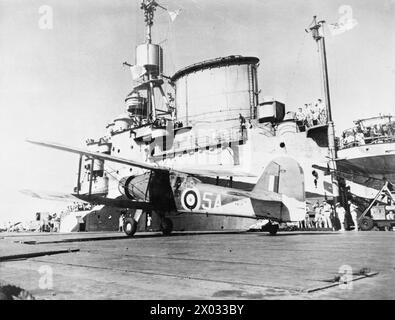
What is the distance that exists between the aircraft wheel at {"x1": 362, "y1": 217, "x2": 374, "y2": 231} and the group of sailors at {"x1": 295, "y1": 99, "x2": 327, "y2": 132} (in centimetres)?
981

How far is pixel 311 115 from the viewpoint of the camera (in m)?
26.5

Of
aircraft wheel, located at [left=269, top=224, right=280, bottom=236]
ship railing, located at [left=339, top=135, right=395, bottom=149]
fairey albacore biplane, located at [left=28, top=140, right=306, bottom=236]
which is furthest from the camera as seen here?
ship railing, located at [left=339, top=135, right=395, bottom=149]

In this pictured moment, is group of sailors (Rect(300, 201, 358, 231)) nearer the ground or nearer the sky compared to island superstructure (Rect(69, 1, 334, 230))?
nearer the ground

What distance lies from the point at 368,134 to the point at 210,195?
15310 millimetres

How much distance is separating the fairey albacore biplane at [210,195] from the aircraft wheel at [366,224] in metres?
6.72

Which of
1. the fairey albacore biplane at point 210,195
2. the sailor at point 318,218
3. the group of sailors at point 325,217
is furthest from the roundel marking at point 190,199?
the sailor at point 318,218

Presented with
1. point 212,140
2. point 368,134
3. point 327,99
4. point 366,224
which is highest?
point 327,99

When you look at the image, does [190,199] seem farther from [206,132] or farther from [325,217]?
[206,132]

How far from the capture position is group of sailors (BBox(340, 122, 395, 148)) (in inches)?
886

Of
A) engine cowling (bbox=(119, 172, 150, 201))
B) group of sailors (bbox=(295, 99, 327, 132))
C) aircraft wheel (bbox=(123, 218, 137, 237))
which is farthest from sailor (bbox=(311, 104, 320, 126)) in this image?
aircraft wheel (bbox=(123, 218, 137, 237))

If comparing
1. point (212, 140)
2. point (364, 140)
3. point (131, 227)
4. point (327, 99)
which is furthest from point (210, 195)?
point (327, 99)

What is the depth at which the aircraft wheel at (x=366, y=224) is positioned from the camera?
17703 millimetres

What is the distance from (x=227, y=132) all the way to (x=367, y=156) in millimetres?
10533

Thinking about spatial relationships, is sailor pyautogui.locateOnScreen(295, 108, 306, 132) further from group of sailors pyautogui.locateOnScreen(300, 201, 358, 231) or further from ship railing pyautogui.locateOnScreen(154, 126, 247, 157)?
group of sailors pyautogui.locateOnScreen(300, 201, 358, 231)
